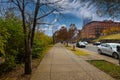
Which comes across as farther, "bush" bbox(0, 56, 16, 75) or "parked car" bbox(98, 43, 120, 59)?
"parked car" bbox(98, 43, 120, 59)

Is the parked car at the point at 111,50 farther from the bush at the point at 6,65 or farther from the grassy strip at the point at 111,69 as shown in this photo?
the bush at the point at 6,65

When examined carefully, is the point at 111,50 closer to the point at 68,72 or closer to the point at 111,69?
the point at 111,69

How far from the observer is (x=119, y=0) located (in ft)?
21.1

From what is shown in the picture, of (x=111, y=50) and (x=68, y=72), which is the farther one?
(x=111, y=50)

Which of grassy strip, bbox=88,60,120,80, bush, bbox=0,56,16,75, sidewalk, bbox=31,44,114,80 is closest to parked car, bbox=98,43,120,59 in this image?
grassy strip, bbox=88,60,120,80

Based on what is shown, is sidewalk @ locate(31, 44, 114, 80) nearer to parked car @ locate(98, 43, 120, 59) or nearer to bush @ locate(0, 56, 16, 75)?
bush @ locate(0, 56, 16, 75)

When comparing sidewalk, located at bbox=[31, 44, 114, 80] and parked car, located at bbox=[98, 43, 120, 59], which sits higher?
parked car, located at bbox=[98, 43, 120, 59]

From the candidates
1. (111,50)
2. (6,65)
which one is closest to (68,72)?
(6,65)

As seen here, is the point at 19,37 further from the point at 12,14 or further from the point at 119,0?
the point at 119,0

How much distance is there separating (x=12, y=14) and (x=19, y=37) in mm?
1620

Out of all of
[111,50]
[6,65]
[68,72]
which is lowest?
[68,72]

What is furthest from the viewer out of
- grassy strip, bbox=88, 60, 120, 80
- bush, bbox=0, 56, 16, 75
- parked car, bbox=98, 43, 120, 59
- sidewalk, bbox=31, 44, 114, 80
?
parked car, bbox=98, 43, 120, 59

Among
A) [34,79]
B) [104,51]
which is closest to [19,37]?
[34,79]

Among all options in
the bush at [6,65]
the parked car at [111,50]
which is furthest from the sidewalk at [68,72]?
the parked car at [111,50]
